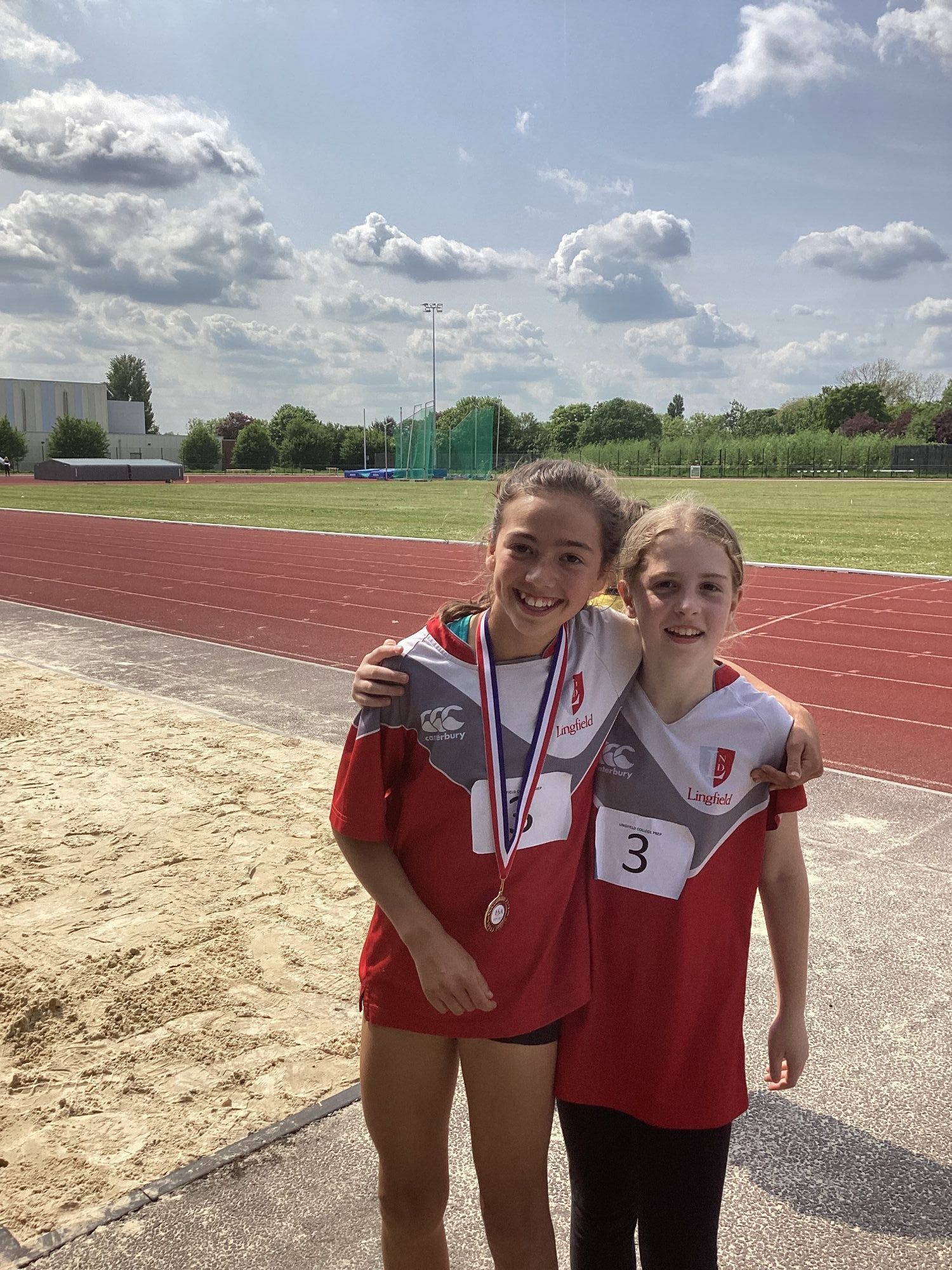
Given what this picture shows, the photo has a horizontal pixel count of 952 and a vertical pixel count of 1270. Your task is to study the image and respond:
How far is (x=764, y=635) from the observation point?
9.55 m

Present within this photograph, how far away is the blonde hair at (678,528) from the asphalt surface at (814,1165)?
4.79 feet

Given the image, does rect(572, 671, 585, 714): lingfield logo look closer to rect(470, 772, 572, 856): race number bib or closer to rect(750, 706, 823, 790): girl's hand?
rect(470, 772, 572, 856): race number bib

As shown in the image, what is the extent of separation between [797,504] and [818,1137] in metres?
30.0

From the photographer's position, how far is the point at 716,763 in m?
1.74

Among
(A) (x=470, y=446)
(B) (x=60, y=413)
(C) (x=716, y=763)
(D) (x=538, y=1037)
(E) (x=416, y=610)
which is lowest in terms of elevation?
(E) (x=416, y=610)

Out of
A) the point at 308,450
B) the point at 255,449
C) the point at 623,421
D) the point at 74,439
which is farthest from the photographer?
the point at 623,421

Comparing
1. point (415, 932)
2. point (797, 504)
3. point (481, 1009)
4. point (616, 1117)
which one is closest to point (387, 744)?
point (415, 932)

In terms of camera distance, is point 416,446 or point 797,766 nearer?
point 797,766

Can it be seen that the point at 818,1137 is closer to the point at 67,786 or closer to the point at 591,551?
the point at 591,551

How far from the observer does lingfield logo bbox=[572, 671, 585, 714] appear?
1749mm

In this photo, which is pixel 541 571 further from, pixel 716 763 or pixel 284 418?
pixel 284 418

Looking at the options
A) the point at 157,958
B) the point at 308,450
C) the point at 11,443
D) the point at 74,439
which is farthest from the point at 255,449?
the point at 157,958

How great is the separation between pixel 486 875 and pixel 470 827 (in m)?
0.08

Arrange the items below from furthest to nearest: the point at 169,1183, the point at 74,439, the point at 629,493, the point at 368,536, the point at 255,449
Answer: the point at 255,449, the point at 74,439, the point at 368,536, the point at 169,1183, the point at 629,493
